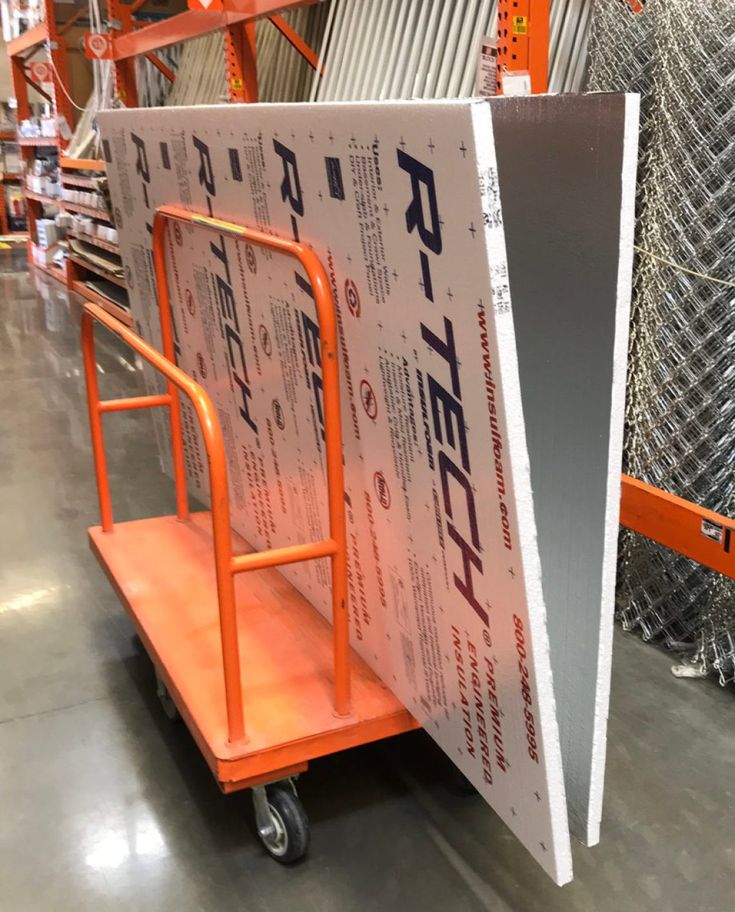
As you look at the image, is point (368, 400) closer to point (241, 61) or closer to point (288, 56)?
point (241, 61)

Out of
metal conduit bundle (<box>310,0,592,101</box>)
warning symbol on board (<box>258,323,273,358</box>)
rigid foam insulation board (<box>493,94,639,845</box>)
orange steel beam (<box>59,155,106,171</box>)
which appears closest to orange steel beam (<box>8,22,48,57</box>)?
orange steel beam (<box>59,155,106,171</box>)

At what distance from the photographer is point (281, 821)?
1.75m

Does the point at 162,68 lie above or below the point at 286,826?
above

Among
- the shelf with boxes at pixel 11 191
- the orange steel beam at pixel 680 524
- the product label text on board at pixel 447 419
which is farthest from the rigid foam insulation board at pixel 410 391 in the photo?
the shelf with boxes at pixel 11 191

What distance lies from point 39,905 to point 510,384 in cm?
135

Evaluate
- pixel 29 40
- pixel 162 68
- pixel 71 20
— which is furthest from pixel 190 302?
pixel 29 40

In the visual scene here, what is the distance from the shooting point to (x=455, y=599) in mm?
1464

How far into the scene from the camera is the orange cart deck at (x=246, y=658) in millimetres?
1681

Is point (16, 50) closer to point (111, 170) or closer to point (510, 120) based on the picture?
point (111, 170)

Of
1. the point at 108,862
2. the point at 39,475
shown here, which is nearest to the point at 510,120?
the point at 108,862

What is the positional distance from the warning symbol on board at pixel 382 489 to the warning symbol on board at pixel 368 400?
0.11m

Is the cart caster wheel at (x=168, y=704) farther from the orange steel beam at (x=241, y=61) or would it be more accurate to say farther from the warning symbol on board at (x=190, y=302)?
the orange steel beam at (x=241, y=61)

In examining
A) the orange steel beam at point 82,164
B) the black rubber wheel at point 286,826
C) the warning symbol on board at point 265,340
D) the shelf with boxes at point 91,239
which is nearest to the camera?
the black rubber wheel at point 286,826

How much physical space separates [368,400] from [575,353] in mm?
388
